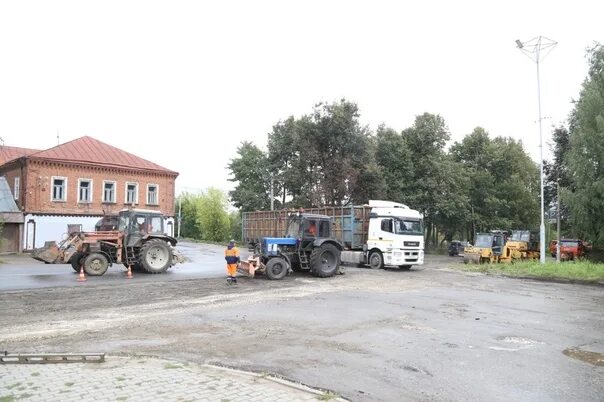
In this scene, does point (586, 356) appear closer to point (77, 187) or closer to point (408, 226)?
point (408, 226)

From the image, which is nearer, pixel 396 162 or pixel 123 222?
pixel 123 222

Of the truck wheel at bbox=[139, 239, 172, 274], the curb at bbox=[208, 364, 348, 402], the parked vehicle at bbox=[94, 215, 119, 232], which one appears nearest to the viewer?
the curb at bbox=[208, 364, 348, 402]

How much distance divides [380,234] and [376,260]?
4.25 ft

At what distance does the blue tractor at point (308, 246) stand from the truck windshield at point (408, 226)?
473 cm

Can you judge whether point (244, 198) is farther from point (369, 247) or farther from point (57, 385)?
point (57, 385)

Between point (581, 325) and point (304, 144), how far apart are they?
1179 inches

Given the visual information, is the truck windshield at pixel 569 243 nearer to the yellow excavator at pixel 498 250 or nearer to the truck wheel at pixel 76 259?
the yellow excavator at pixel 498 250

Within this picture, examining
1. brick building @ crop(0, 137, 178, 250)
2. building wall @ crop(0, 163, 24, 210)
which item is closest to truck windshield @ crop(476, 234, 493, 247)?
brick building @ crop(0, 137, 178, 250)

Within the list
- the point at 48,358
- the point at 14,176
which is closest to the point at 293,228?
the point at 48,358

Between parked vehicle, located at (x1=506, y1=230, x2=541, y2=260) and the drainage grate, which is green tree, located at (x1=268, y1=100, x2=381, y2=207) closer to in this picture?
parked vehicle, located at (x1=506, y1=230, x2=541, y2=260)

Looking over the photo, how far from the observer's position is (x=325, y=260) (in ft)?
64.6

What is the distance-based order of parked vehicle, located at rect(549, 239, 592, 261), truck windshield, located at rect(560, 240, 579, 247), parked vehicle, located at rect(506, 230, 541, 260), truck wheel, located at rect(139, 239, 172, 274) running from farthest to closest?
truck windshield, located at rect(560, 240, 579, 247)
parked vehicle, located at rect(549, 239, 592, 261)
parked vehicle, located at rect(506, 230, 541, 260)
truck wheel, located at rect(139, 239, 172, 274)

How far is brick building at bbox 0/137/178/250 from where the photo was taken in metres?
36.1

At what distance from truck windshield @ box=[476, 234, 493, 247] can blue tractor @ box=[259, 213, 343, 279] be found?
43.1ft
